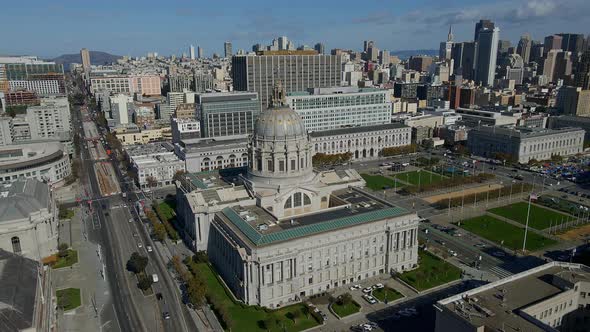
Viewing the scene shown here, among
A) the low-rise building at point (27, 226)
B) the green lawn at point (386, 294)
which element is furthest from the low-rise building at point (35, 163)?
the green lawn at point (386, 294)

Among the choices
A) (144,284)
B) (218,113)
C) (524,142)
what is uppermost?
(218,113)

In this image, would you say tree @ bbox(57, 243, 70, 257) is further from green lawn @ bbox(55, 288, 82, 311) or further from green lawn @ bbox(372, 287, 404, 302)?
green lawn @ bbox(372, 287, 404, 302)

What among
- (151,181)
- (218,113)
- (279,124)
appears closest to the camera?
(279,124)

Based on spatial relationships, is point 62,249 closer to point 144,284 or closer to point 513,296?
point 144,284

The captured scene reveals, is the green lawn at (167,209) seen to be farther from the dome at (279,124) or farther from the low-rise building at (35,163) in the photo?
the low-rise building at (35,163)

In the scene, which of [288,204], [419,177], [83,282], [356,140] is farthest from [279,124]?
[356,140]

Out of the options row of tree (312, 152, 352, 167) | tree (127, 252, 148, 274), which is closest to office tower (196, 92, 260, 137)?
row of tree (312, 152, 352, 167)
